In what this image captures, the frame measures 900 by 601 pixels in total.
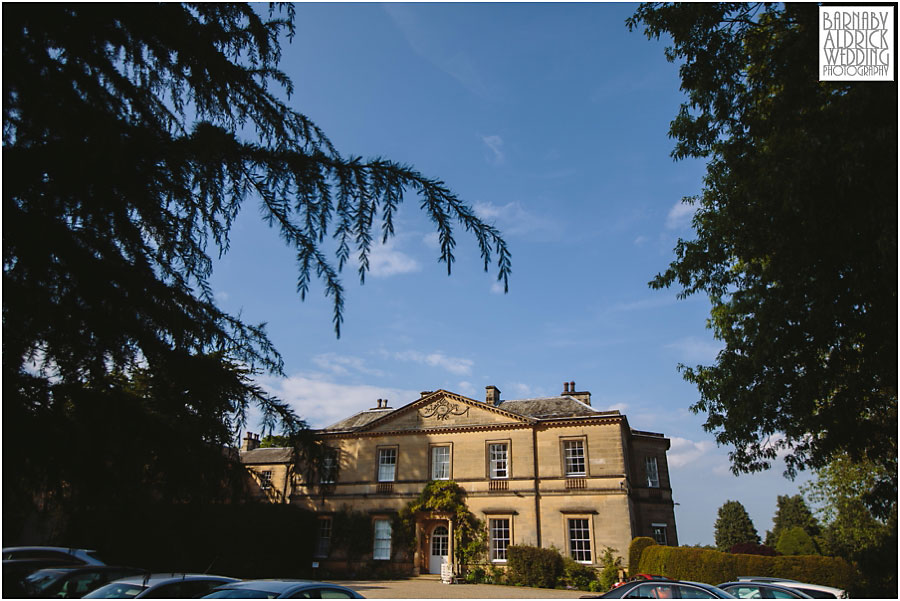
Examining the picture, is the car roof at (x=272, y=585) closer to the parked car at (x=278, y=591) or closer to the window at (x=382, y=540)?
the parked car at (x=278, y=591)

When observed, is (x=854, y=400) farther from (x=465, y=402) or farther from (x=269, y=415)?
(x=465, y=402)

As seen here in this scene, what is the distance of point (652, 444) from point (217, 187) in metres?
31.6

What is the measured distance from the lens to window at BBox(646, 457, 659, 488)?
29.1 m

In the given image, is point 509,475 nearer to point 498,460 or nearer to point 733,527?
point 498,460

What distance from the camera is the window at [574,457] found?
27.3 meters

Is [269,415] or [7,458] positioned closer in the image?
[7,458]

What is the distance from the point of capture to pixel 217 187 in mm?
2496

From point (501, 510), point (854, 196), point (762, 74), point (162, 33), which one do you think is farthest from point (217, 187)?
point (501, 510)

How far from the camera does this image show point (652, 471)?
2942 cm

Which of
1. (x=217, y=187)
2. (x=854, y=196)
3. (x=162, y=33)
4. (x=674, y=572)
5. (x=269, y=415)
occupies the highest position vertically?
(x=854, y=196)

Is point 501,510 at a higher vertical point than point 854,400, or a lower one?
lower

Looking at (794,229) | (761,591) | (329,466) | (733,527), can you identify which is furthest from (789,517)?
(329,466)

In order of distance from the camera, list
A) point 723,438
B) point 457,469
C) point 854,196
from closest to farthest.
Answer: point 854,196 → point 723,438 → point 457,469

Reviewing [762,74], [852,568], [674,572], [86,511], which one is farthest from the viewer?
[674,572]
